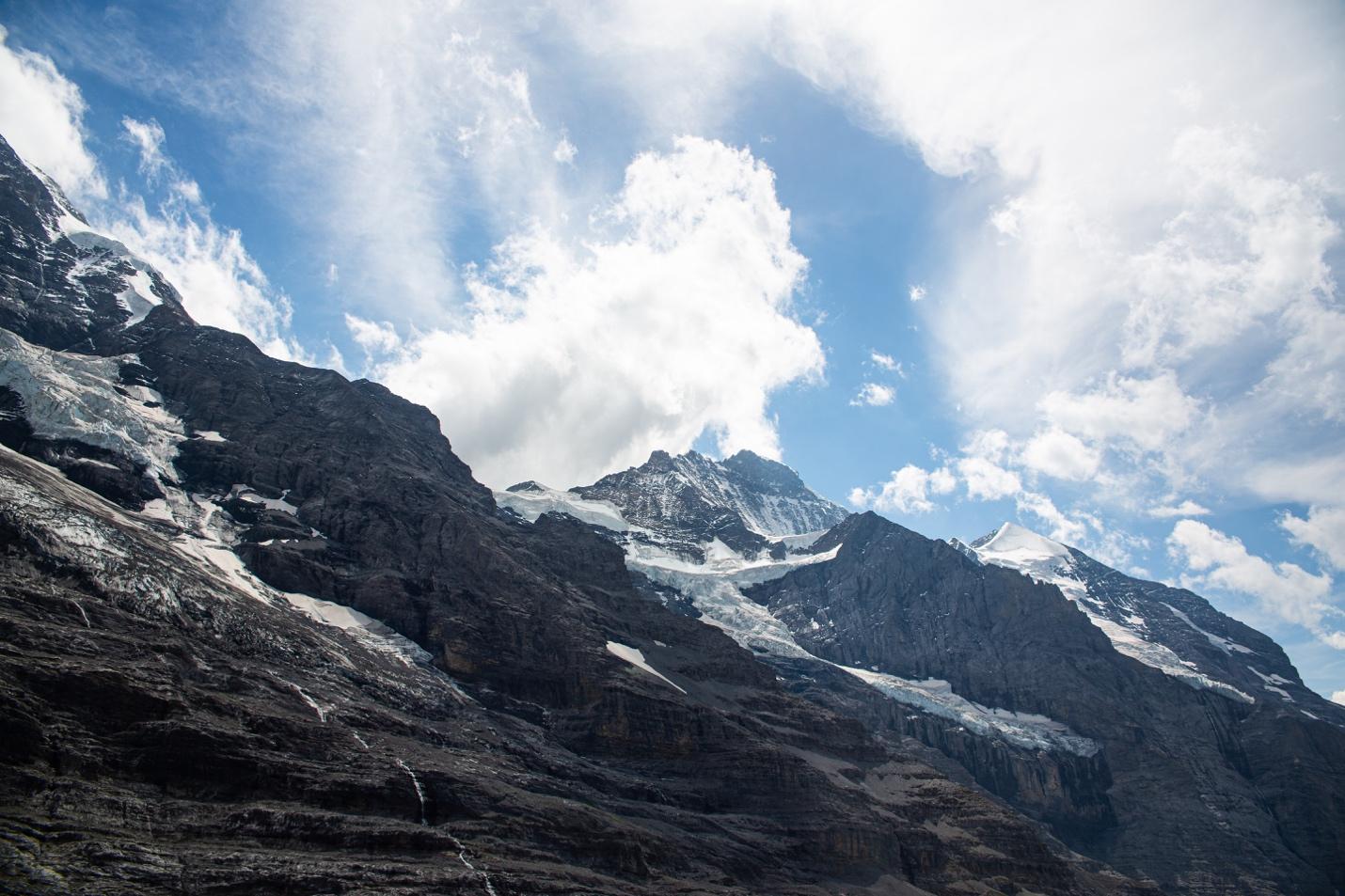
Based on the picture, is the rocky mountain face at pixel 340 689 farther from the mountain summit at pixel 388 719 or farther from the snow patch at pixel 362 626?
the snow patch at pixel 362 626

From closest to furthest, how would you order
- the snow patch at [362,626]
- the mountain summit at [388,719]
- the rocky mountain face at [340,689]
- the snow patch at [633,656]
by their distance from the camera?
the rocky mountain face at [340,689] → the mountain summit at [388,719] → the snow patch at [362,626] → the snow patch at [633,656]

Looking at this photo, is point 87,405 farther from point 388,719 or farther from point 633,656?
point 633,656

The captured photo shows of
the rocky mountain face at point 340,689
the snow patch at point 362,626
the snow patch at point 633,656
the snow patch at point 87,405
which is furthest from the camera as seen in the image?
the snow patch at point 87,405

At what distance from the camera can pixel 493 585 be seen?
461 ft

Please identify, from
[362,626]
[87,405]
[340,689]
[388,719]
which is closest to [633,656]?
[362,626]

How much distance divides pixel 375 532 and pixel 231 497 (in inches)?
938

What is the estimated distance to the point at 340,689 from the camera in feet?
311

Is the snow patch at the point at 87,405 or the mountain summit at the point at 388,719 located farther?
the snow patch at the point at 87,405

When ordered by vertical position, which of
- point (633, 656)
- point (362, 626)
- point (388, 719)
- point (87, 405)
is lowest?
point (388, 719)

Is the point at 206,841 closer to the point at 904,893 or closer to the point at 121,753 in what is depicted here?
the point at 121,753

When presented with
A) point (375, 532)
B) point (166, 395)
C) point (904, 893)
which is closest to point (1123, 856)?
point (904, 893)

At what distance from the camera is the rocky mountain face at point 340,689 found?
64.8 meters

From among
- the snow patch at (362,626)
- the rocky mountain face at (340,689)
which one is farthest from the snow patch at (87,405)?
the snow patch at (362,626)

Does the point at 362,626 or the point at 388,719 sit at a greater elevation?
the point at 362,626
